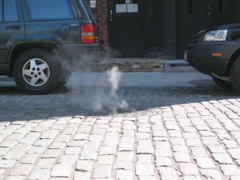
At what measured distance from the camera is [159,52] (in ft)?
36.6

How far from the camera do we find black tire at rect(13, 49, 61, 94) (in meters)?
6.34

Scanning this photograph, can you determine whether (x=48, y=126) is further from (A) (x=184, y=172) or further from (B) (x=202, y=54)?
(B) (x=202, y=54)

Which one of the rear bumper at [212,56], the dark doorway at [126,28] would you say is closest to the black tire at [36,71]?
the rear bumper at [212,56]

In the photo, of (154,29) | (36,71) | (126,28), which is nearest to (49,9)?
(36,71)

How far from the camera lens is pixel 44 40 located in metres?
6.26

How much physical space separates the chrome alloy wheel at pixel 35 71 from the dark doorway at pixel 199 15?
600 cm

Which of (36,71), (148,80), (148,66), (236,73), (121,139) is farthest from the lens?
(148,66)

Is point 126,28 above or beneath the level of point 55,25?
above

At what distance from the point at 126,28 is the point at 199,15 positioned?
7.96 ft

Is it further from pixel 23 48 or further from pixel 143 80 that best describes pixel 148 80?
pixel 23 48

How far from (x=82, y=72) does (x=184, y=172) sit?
758cm

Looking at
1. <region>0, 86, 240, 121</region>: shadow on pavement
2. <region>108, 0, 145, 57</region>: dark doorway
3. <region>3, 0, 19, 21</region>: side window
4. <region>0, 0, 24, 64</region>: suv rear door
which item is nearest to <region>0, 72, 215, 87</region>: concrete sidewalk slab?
<region>0, 86, 240, 121</region>: shadow on pavement

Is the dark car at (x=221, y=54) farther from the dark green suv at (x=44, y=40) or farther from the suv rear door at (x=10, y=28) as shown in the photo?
the suv rear door at (x=10, y=28)

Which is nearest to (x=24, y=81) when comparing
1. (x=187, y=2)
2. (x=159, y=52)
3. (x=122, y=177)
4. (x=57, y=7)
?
(x=57, y=7)
